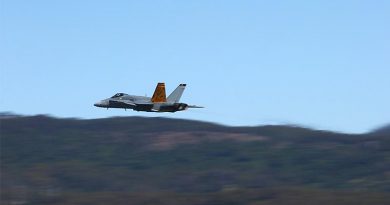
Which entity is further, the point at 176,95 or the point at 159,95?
the point at 176,95

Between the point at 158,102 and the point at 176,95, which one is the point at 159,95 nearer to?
the point at 158,102

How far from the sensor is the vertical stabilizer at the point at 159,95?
277ft

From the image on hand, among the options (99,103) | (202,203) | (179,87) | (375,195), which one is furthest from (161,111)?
(375,195)

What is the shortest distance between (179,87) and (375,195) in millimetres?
111700

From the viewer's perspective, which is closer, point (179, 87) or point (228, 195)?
point (179, 87)

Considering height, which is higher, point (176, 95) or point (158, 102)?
point (176, 95)

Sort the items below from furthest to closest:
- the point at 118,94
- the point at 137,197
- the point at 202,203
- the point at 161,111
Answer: the point at 137,197
the point at 202,203
the point at 118,94
the point at 161,111

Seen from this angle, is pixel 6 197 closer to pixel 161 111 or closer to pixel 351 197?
pixel 351 197

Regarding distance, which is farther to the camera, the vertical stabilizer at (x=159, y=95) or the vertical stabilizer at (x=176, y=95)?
the vertical stabilizer at (x=176, y=95)

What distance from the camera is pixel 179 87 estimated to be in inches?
3383

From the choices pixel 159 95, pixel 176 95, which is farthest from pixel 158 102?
pixel 176 95

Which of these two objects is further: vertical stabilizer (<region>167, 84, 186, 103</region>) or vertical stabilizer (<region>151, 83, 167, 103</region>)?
vertical stabilizer (<region>167, 84, 186, 103</region>)

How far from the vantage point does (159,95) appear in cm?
8438

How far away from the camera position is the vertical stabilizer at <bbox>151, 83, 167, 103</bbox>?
84375 millimetres
